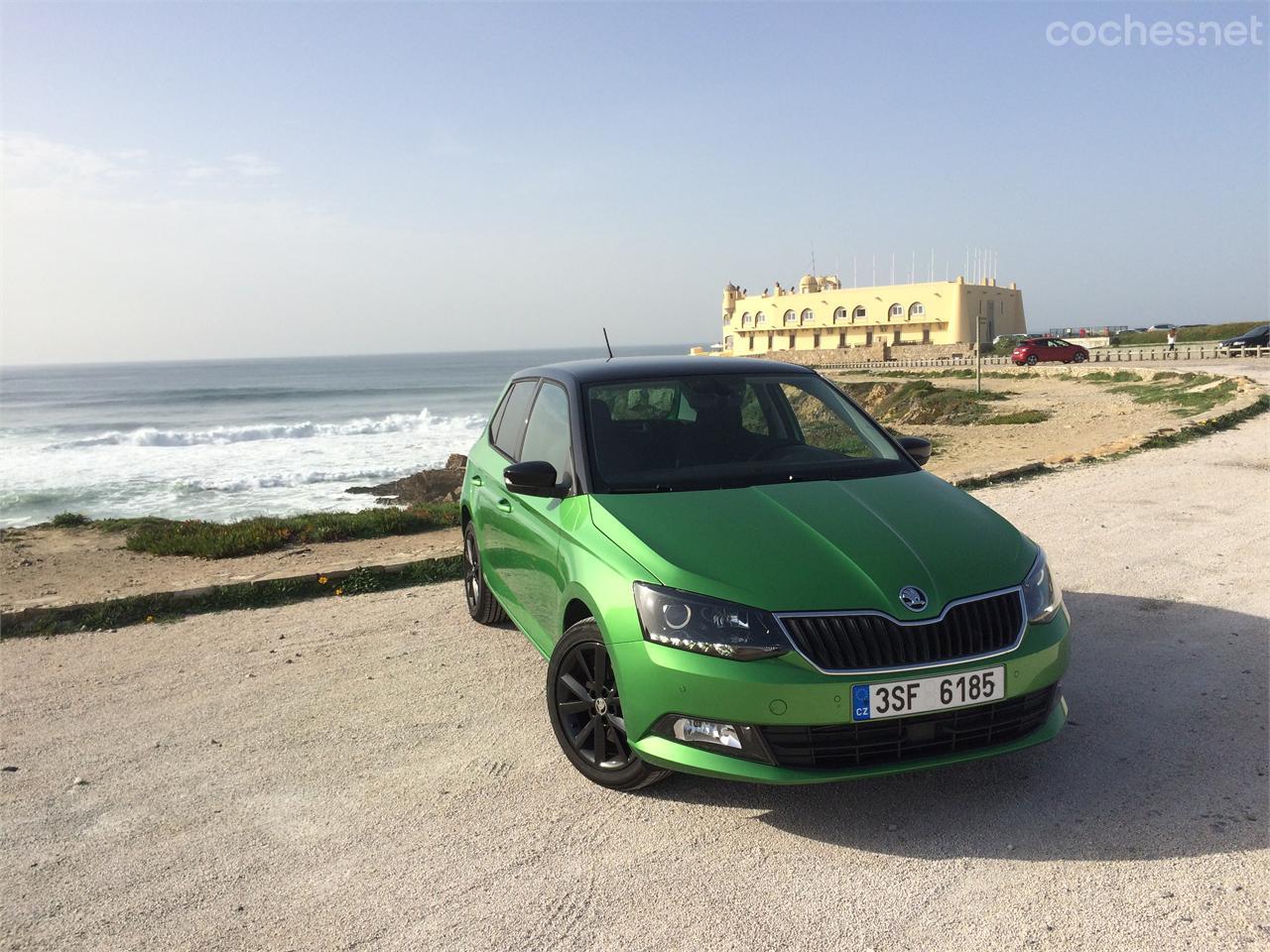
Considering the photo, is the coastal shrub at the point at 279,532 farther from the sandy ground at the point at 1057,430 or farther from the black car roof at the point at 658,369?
the sandy ground at the point at 1057,430

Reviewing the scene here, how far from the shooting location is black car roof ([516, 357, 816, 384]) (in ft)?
16.5

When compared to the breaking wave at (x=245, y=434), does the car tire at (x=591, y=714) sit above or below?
above

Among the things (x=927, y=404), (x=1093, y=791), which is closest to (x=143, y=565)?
(x=1093, y=791)

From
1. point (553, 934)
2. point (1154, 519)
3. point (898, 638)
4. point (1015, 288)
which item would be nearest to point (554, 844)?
point (553, 934)

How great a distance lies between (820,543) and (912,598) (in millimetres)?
418

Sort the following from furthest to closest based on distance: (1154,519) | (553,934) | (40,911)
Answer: (1154,519)
(40,911)
(553,934)

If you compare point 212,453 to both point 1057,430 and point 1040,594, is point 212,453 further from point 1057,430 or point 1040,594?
point 1040,594

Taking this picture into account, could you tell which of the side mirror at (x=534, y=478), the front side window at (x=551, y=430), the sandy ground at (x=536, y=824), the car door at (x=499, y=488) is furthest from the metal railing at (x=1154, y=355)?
the side mirror at (x=534, y=478)

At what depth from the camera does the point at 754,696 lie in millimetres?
3277

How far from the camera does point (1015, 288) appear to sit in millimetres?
95688

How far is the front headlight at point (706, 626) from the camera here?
3.32 meters

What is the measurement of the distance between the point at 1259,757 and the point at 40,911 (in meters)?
4.43

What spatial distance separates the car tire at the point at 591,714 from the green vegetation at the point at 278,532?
18.7 feet

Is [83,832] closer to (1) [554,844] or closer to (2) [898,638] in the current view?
(1) [554,844]
